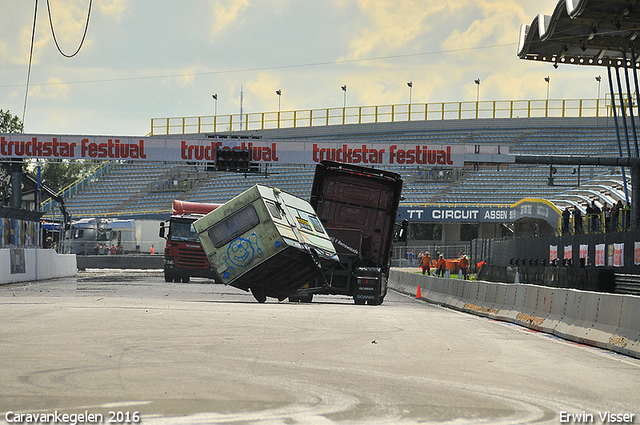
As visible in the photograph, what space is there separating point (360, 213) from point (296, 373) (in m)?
14.2

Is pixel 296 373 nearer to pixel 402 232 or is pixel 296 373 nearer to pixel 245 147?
pixel 402 232

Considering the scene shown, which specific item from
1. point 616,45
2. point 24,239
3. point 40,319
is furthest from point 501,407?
point 616,45

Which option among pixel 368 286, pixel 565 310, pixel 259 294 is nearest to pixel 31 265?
pixel 259 294

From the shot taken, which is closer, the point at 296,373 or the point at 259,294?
the point at 296,373

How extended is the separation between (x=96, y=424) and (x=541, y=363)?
20.2 feet

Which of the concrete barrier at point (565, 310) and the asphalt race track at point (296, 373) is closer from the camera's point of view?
the asphalt race track at point (296, 373)

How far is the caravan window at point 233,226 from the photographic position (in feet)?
66.2

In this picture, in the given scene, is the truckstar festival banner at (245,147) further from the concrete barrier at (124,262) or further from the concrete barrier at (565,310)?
the concrete barrier at (565,310)

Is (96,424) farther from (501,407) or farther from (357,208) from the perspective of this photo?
(357,208)

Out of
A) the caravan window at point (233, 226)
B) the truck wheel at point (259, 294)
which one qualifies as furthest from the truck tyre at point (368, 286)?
the caravan window at point (233, 226)

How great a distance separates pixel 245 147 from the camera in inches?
1667

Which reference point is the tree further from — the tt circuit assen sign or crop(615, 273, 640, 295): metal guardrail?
crop(615, 273, 640, 295): metal guardrail

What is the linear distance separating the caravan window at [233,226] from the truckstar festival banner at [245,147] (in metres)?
22.0

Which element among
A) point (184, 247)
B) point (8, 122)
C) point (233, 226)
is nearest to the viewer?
point (233, 226)
